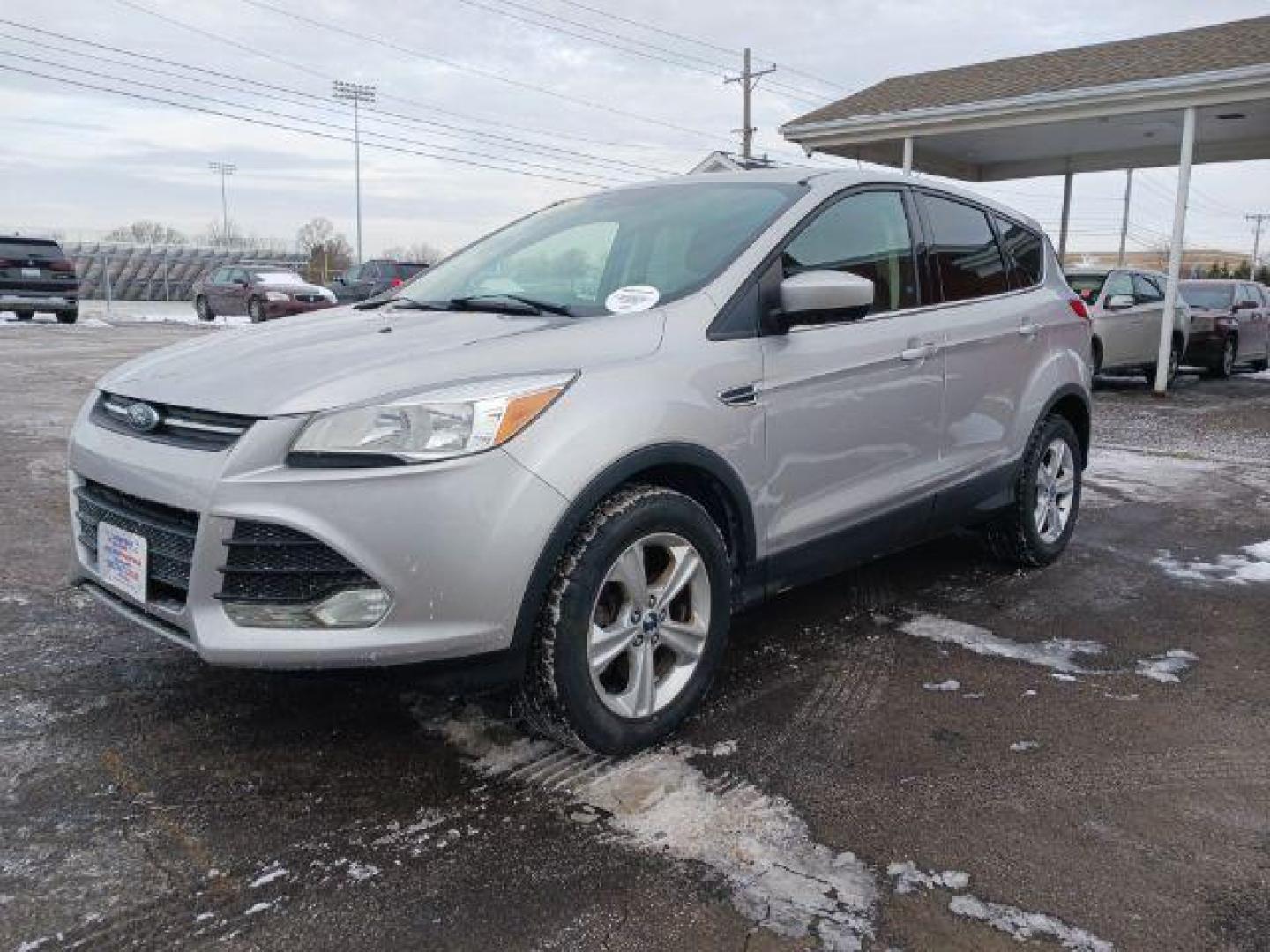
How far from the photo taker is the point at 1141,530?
585 cm

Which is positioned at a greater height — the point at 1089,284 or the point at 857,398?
the point at 1089,284

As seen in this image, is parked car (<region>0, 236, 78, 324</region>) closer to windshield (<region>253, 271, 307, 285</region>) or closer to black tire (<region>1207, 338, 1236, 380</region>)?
windshield (<region>253, 271, 307, 285</region>)

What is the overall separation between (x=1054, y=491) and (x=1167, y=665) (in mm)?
1441

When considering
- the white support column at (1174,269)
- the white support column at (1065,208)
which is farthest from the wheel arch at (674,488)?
the white support column at (1065,208)

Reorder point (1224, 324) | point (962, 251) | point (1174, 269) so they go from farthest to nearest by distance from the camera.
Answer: point (1224, 324) < point (1174, 269) < point (962, 251)

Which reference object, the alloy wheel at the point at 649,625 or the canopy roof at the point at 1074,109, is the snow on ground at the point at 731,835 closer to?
the alloy wheel at the point at 649,625

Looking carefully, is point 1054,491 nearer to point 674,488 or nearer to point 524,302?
point 674,488

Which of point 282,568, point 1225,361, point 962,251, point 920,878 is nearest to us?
point 920,878

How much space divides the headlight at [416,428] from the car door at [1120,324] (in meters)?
12.0

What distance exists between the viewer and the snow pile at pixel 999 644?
12.4 feet

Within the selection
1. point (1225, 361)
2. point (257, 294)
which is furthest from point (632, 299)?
point (257, 294)

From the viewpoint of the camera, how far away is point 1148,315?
13664 millimetres

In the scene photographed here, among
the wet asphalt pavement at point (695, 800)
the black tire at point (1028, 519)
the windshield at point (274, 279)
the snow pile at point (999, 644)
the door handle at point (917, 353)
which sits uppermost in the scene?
the windshield at point (274, 279)

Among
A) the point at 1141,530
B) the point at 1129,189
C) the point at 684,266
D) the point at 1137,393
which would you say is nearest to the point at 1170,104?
the point at 1137,393
